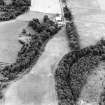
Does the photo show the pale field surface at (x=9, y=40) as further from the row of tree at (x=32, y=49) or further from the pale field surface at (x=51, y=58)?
the pale field surface at (x=51, y=58)

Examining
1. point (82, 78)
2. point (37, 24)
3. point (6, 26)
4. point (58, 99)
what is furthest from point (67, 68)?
point (6, 26)

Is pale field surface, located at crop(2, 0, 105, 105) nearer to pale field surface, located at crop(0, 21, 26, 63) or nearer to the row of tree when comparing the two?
the row of tree

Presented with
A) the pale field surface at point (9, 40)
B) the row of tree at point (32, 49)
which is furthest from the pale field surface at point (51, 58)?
the pale field surface at point (9, 40)

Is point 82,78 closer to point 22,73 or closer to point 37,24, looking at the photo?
point 22,73

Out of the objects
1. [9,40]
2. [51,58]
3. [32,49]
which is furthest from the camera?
[9,40]

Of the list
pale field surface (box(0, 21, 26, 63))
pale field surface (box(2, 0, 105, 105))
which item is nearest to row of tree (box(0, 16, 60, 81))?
pale field surface (box(2, 0, 105, 105))

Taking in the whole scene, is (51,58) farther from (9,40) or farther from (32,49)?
(9,40)

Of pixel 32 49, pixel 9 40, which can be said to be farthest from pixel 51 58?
pixel 9 40

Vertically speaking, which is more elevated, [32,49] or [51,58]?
[32,49]
